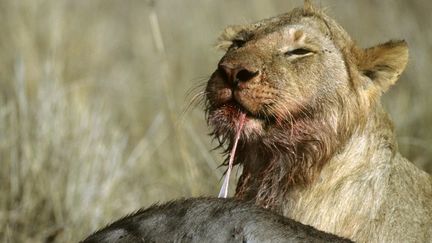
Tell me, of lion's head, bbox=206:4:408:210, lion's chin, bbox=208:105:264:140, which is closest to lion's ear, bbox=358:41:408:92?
lion's head, bbox=206:4:408:210

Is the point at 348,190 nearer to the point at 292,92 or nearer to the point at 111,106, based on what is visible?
the point at 292,92

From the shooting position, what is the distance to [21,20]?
10594mm

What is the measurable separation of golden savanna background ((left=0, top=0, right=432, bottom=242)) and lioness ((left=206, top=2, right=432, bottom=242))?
56 cm

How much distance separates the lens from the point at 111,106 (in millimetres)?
10773

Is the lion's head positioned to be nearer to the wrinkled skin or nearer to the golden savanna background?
the golden savanna background

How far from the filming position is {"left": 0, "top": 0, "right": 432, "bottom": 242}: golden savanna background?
8078 mm

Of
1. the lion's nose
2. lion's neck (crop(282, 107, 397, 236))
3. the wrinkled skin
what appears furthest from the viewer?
lion's neck (crop(282, 107, 397, 236))

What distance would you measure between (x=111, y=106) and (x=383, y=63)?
5.25 meters

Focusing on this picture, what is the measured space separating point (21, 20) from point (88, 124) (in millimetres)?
2260

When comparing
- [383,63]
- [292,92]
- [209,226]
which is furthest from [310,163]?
[209,226]

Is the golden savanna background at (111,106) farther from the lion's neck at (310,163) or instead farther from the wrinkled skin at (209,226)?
the wrinkled skin at (209,226)

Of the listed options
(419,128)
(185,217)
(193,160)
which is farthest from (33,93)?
(185,217)

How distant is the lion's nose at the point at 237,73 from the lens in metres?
5.32

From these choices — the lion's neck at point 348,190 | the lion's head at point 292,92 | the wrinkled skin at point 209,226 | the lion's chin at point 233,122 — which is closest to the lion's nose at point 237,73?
the lion's head at point 292,92
